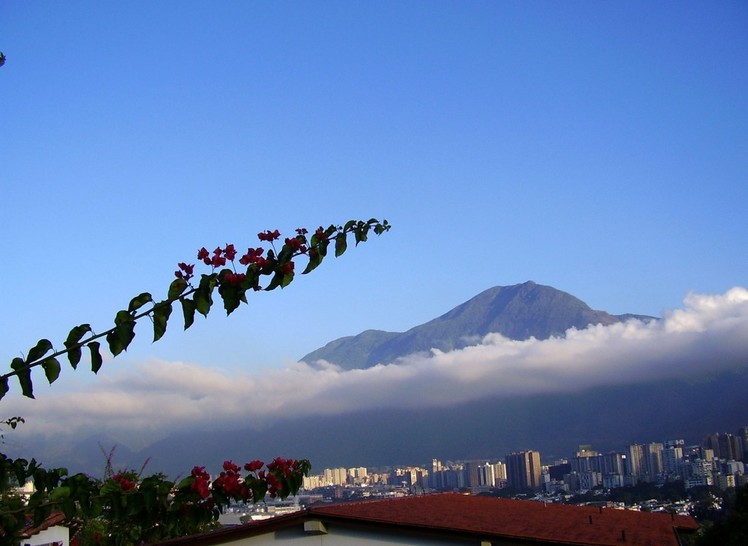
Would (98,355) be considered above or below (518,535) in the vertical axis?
above

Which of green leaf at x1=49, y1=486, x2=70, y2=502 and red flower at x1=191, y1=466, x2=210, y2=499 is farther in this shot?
red flower at x1=191, y1=466, x2=210, y2=499

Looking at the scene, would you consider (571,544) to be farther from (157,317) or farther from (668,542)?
(157,317)

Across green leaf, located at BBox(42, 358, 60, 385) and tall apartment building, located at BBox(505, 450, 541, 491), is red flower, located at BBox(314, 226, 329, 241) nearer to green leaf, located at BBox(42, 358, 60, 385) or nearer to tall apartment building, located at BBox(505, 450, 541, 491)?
green leaf, located at BBox(42, 358, 60, 385)

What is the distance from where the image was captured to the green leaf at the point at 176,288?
577 cm

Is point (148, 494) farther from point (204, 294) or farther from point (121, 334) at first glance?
point (204, 294)

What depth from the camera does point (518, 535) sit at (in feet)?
49.8

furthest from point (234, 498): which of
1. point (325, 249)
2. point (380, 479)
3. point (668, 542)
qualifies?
point (380, 479)

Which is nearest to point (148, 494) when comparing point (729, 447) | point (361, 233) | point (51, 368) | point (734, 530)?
point (51, 368)

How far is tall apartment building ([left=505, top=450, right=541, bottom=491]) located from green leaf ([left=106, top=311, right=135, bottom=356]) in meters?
82.0

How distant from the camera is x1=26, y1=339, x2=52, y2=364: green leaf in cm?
546

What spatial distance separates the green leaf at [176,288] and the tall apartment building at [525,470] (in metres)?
81.8

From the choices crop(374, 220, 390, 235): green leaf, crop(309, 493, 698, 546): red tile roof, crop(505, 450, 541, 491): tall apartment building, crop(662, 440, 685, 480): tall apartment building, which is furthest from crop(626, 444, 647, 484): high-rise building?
crop(374, 220, 390, 235): green leaf

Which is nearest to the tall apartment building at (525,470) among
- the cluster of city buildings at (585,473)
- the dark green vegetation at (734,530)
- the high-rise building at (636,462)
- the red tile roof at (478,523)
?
the cluster of city buildings at (585,473)

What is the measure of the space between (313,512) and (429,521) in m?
1.93
